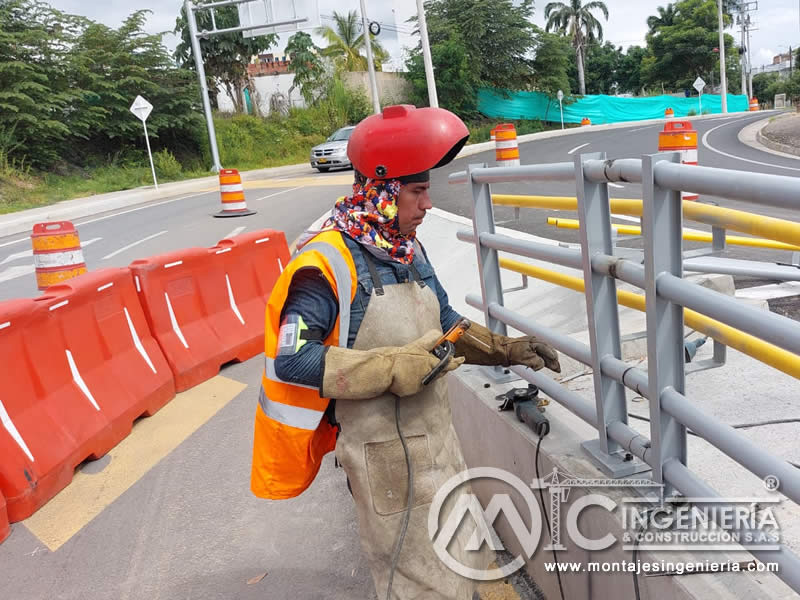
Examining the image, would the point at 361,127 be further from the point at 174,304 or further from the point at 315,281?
the point at 174,304

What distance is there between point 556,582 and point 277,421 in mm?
1308

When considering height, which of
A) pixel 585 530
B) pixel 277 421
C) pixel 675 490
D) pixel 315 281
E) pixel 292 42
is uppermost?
pixel 292 42

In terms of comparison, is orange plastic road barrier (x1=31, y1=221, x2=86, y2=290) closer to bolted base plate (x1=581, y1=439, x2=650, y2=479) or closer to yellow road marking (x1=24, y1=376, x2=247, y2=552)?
yellow road marking (x1=24, y1=376, x2=247, y2=552)

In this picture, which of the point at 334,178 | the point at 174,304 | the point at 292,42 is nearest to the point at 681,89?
the point at 292,42

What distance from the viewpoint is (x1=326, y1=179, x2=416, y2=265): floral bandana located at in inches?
95.0

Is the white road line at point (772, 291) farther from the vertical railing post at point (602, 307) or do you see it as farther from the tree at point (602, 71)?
the tree at point (602, 71)

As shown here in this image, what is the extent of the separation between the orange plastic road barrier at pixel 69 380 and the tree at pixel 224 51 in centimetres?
4180

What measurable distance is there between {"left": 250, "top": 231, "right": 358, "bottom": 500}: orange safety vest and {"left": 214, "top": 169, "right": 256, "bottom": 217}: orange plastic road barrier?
1521cm

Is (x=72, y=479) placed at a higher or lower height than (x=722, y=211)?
lower

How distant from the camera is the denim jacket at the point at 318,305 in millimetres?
2264

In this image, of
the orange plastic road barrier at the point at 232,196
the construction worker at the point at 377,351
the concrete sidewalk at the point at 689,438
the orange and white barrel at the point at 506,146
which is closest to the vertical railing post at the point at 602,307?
the concrete sidewalk at the point at 689,438

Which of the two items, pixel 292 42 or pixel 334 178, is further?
pixel 292 42

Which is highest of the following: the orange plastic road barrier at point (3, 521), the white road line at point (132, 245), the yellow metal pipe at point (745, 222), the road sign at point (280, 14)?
the road sign at point (280, 14)

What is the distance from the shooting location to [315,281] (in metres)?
2.34
